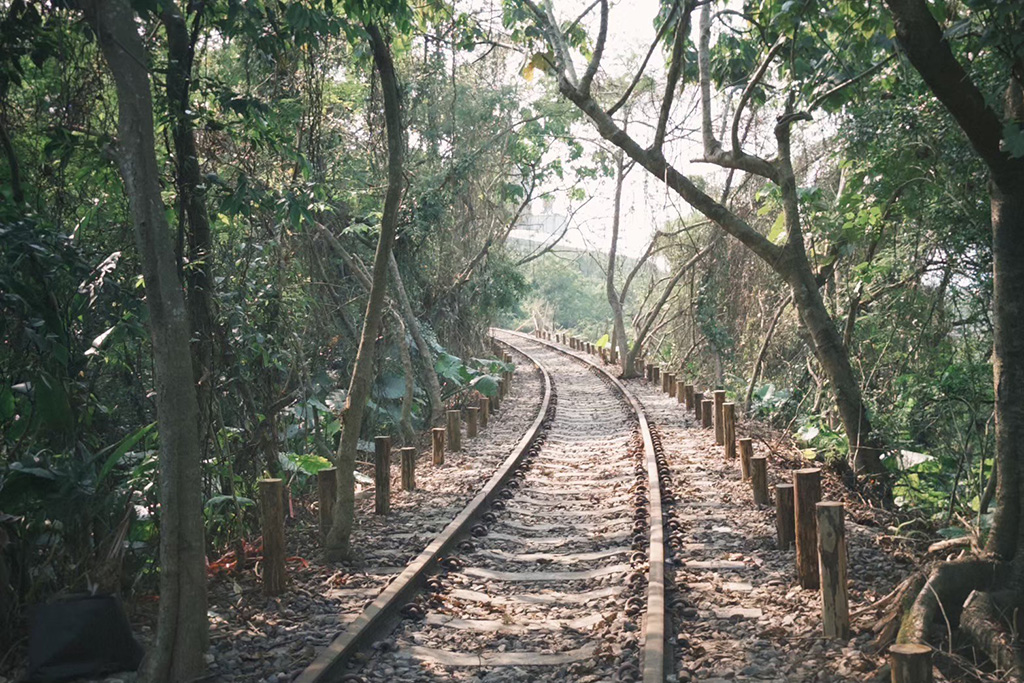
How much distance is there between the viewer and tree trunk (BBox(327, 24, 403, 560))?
22.6 feet

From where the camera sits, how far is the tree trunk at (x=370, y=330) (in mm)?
6895

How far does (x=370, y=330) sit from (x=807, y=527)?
3738mm

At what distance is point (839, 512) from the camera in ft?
17.0

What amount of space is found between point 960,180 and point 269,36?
6.39 meters

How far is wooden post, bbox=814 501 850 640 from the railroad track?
997mm

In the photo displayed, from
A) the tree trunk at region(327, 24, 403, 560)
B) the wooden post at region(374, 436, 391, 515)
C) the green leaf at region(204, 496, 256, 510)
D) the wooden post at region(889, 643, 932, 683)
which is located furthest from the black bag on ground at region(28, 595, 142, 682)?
the wooden post at region(889, 643, 932, 683)

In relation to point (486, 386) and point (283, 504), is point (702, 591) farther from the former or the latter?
point (486, 386)

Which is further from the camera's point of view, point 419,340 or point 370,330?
point 419,340

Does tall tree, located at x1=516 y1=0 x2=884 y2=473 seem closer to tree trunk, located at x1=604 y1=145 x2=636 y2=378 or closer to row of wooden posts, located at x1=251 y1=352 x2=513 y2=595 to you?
row of wooden posts, located at x1=251 y1=352 x2=513 y2=595

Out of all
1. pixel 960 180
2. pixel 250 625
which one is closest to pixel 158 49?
pixel 250 625

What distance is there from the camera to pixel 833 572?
5148 millimetres

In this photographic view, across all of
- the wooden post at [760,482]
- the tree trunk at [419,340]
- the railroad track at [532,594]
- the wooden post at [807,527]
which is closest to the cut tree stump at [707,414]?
the railroad track at [532,594]

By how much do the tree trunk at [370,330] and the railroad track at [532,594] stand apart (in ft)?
2.57

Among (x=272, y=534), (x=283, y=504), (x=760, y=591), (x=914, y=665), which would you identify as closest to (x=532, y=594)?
(x=760, y=591)
